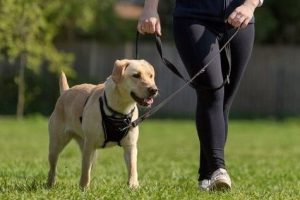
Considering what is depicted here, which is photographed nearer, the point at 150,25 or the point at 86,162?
the point at 150,25

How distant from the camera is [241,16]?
5.97 meters

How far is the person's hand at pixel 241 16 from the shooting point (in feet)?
19.6

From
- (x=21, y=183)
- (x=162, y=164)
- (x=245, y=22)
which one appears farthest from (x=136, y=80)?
(x=162, y=164)

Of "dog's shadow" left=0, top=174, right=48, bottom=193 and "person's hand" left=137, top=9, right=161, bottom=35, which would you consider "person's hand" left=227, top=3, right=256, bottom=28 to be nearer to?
"person's hand" left=137, top=9, right=161, bottom=35

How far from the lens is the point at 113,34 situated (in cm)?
2695

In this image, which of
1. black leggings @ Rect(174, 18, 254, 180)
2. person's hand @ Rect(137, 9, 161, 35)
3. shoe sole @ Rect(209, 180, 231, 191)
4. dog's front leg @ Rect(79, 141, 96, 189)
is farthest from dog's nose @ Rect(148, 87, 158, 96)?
shoe sole @ Rect(209, 180, 231, 191)

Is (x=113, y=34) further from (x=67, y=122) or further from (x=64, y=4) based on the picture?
(x=67, y=122)

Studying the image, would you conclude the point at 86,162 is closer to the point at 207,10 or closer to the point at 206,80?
the point at 206,80

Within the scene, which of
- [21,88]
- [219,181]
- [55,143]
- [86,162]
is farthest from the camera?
[21,88]

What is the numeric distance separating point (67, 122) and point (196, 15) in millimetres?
1561

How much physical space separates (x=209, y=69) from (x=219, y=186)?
875 millimetres

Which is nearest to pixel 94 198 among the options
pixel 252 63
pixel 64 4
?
pixel 64 4

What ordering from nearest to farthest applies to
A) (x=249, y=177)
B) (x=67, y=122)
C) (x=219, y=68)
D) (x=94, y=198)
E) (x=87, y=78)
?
(x=94, y=198) < (x=219, y=68) < (x=67, y=122) < (x=249, y=177) < (x=87, y=78)

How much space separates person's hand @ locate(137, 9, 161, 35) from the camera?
19.7 ft
